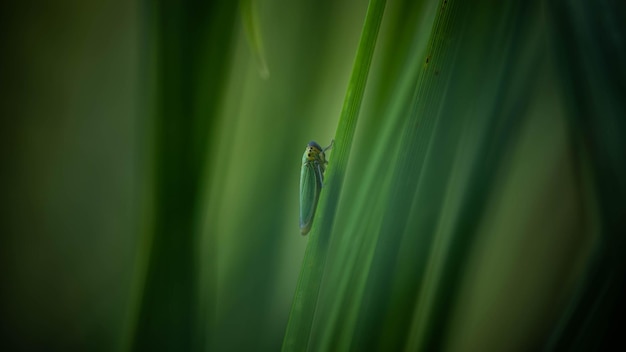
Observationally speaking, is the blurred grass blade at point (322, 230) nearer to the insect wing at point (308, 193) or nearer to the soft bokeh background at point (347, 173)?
the soft bokeh background at point (347, 173)

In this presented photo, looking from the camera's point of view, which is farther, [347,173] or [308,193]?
[308,193]

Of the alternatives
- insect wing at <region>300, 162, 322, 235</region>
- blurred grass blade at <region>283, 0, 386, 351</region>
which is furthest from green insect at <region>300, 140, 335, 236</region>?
blurred grass blade at <region>283, 0, 386, 351</region>

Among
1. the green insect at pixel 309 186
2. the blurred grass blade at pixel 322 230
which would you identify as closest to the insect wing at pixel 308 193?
the green insect at pixel 309 186

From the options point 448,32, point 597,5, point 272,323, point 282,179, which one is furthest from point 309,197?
point 597,5

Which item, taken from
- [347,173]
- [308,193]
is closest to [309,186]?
[308,193]

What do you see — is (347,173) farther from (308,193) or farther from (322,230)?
(308,193)

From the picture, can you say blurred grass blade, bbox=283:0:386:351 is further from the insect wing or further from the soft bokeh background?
the insect wing
